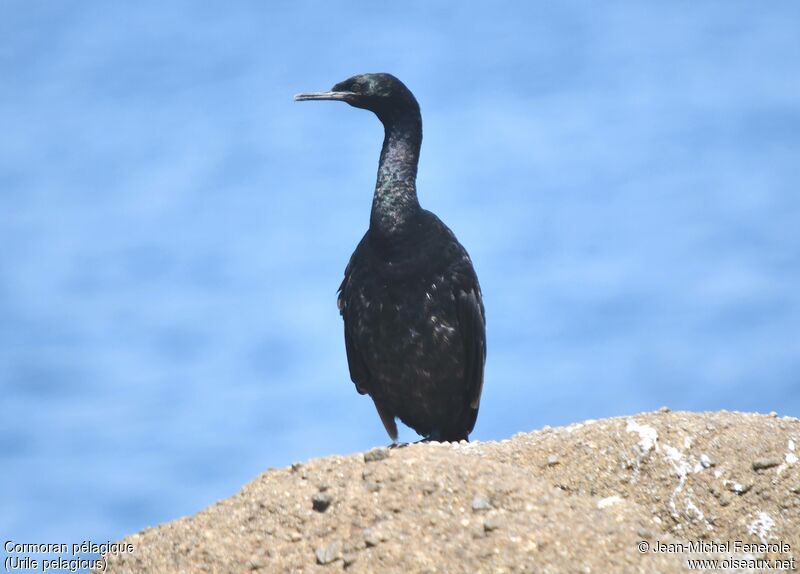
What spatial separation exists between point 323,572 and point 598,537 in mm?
1615

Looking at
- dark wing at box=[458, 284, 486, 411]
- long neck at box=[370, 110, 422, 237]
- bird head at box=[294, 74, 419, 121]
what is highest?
bird head at box=[294, 74, 419, 121]

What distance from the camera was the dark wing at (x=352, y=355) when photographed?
11.8 metres

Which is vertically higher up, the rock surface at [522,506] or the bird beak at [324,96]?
the bird beak at [324,96]

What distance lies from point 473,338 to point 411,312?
68 centimetres

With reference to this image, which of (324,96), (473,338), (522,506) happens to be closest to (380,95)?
(324,96)

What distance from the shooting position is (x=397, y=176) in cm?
1170

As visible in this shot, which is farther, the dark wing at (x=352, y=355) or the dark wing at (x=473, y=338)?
the dark wing at (x=352, y=355)

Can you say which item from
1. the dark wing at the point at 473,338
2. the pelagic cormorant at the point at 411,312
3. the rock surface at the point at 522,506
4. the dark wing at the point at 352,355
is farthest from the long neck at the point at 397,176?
the rock surface at the point at 522,506

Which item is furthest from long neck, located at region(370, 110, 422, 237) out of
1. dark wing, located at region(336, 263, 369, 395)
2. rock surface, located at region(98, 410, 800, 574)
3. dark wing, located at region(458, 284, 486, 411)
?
rock surface, located at region(98, 410, 800, 574)

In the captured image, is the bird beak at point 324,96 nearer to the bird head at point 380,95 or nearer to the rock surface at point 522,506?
the bird head at point 380,95

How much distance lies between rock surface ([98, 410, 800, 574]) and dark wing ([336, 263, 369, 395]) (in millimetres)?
2494

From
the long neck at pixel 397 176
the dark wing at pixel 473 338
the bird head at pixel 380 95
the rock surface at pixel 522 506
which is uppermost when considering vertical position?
the bird head at pixel 380 95

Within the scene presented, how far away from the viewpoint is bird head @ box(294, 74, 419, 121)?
39.3ft

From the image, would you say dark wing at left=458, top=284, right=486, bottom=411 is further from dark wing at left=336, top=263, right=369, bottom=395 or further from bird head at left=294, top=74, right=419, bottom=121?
bird head at left=294, top=74, right=419, bottom=121
